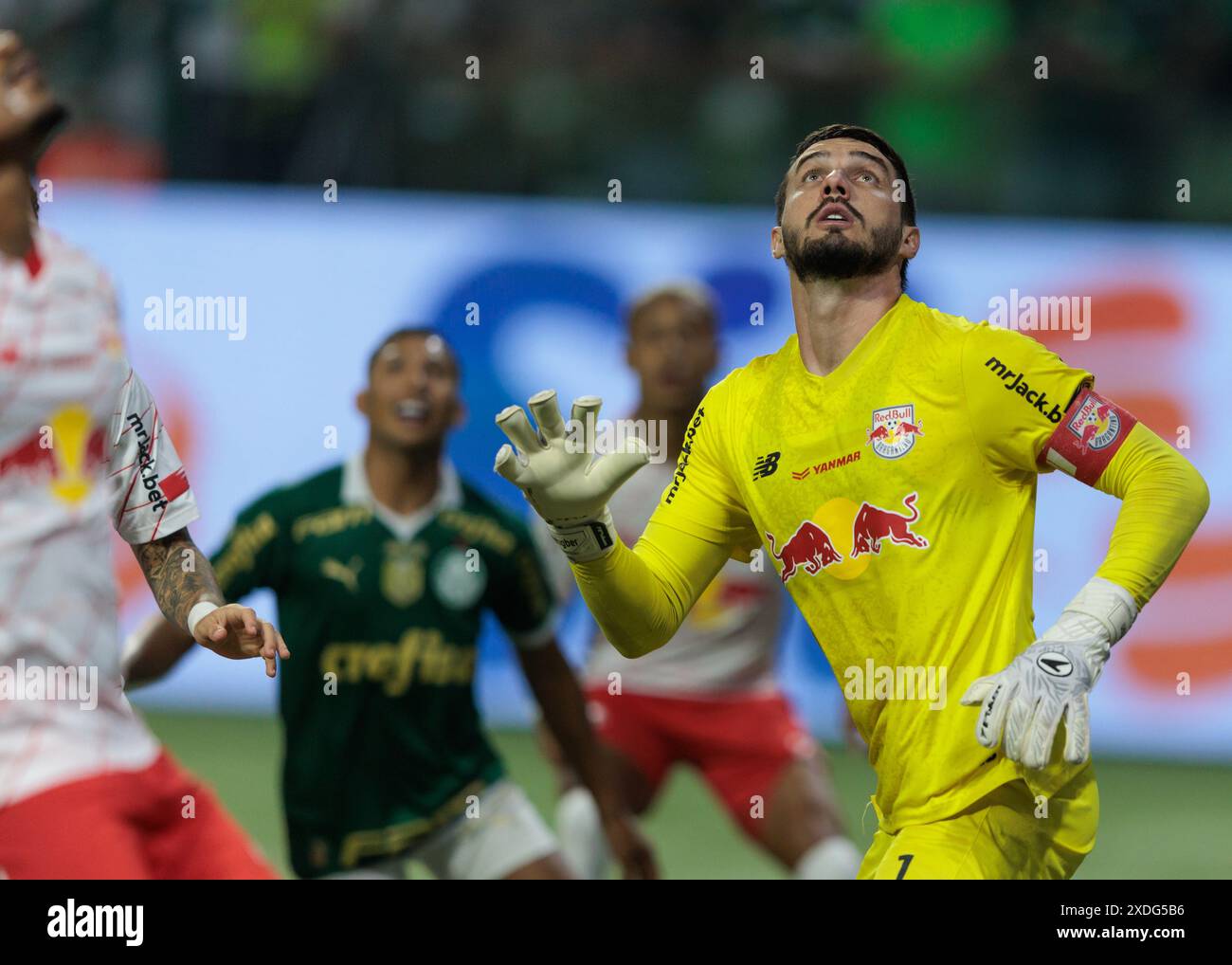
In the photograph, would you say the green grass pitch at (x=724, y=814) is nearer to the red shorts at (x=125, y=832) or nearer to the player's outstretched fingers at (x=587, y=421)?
the red shorts at (x=125, y=832)

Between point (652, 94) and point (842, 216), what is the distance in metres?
7.85

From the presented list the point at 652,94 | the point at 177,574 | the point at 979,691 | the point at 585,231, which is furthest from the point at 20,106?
the point at 652,94

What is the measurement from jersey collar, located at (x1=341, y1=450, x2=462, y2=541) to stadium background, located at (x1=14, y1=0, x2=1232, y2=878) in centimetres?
311

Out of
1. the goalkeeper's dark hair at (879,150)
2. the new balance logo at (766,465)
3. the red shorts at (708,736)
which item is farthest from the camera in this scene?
the red shorts at (708,736)

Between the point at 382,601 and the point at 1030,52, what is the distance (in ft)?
24.4

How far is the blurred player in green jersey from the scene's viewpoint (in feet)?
22.7

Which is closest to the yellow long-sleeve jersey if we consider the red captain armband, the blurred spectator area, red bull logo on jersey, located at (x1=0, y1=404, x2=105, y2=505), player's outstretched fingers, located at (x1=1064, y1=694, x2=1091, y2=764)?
the red captain armband

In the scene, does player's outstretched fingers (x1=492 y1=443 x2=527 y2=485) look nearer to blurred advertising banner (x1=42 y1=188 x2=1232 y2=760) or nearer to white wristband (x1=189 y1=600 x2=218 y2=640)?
white wristband (x1=189 y1=600 x2=218 y2=640)

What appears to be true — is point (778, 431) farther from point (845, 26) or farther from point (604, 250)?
point (845, 26)

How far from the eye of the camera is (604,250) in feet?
37.0

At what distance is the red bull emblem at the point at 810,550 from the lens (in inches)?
189

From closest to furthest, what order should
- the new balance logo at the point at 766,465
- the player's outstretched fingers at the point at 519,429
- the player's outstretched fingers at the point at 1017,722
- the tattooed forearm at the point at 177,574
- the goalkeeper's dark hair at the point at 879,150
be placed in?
the player's outstretched fingers at the point at 1017,722
the player's outstretched fingers at the point at 519,429
the tattooed forearm at the point at 177,574
the new balance logo at the point at 766,465
the goalkeeper's dark hair at the point at 879,150

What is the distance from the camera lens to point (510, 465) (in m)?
4.44

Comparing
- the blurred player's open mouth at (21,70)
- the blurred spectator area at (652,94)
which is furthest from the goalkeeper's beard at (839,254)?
the blurred spectator area at (652,94)
